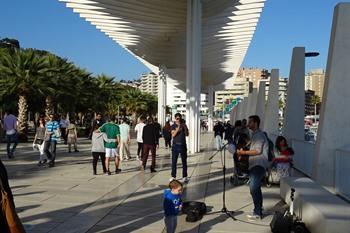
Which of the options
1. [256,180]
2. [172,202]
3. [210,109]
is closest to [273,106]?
[256,180]

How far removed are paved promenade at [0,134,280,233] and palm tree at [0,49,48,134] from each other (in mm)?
18989

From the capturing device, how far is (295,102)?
16.5 m

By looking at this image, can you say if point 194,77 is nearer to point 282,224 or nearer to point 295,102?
point 295,102

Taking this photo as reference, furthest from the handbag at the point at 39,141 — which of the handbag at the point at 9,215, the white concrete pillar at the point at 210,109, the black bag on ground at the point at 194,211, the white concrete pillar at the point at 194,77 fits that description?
the white concrete pillar at the point at 210,109

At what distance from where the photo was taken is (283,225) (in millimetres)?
6410

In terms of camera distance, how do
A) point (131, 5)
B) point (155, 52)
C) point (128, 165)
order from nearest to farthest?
point (128, 165), point (131, 5), point (155, 52)

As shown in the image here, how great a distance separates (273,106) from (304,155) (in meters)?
6.85

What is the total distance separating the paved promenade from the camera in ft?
23.2

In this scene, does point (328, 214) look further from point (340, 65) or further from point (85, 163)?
point (85, 163)

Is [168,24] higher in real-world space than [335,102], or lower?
higher

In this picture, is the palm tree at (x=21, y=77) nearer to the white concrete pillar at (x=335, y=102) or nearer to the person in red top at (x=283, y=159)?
the person in red top at (x=283, y=159)

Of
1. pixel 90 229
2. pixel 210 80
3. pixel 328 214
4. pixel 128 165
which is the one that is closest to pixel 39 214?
pixel 90 229

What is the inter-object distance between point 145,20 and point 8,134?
46.3 feet

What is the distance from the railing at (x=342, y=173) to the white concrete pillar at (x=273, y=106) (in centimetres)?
1025
